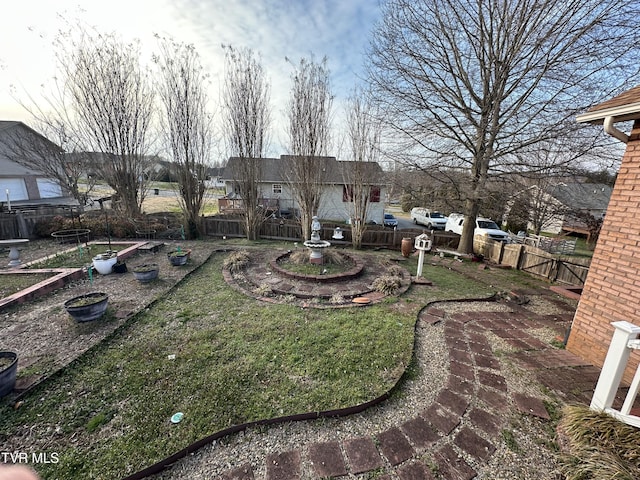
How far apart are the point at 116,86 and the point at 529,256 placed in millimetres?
16641

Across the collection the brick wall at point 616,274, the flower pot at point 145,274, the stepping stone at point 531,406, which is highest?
the brick wall at point 616,274

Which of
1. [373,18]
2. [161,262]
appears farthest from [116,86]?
[373,18]

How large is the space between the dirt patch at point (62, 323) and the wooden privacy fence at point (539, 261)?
10.3 metres

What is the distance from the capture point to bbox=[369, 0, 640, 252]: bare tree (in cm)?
630

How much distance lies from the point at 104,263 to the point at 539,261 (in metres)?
12.3

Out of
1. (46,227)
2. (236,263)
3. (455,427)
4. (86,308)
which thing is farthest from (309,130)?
(46,227)

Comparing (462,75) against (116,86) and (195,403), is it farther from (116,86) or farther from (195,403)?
(116,86)

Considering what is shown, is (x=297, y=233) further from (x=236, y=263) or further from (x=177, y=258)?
(x=177, y=258)

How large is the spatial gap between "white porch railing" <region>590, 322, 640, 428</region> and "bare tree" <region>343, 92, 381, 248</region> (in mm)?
7692

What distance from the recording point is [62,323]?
13.4 ft

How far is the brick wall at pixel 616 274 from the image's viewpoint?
9.82 ft

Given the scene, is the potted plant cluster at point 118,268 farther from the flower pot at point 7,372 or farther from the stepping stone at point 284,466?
the stepping stone at point 284,466

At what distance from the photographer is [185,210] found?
10.4 metres

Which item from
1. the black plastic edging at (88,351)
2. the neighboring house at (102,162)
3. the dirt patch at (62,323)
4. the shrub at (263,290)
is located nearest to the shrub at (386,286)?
the shrub at (263,290)
